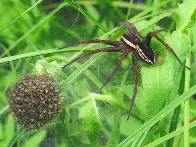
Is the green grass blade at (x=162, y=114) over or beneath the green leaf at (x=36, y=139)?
beneath

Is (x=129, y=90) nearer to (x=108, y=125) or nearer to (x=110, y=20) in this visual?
(x=108, y=125)

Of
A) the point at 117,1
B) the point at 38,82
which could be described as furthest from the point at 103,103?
the point at 117,1

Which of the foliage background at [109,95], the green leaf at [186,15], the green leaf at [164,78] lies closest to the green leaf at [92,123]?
the foliage background at [109,95]

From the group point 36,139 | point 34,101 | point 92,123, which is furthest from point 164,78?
point 36,139

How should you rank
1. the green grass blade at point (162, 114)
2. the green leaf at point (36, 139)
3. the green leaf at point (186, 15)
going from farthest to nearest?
the green leaf at point (36, 139), the green leaf at point (186, 15), the green grass blade at point (162, 114)

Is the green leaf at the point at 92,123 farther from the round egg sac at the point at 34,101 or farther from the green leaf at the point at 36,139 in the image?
the green leaf at the point at 36,139

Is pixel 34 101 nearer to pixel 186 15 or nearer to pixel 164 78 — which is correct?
pixel 164 78
